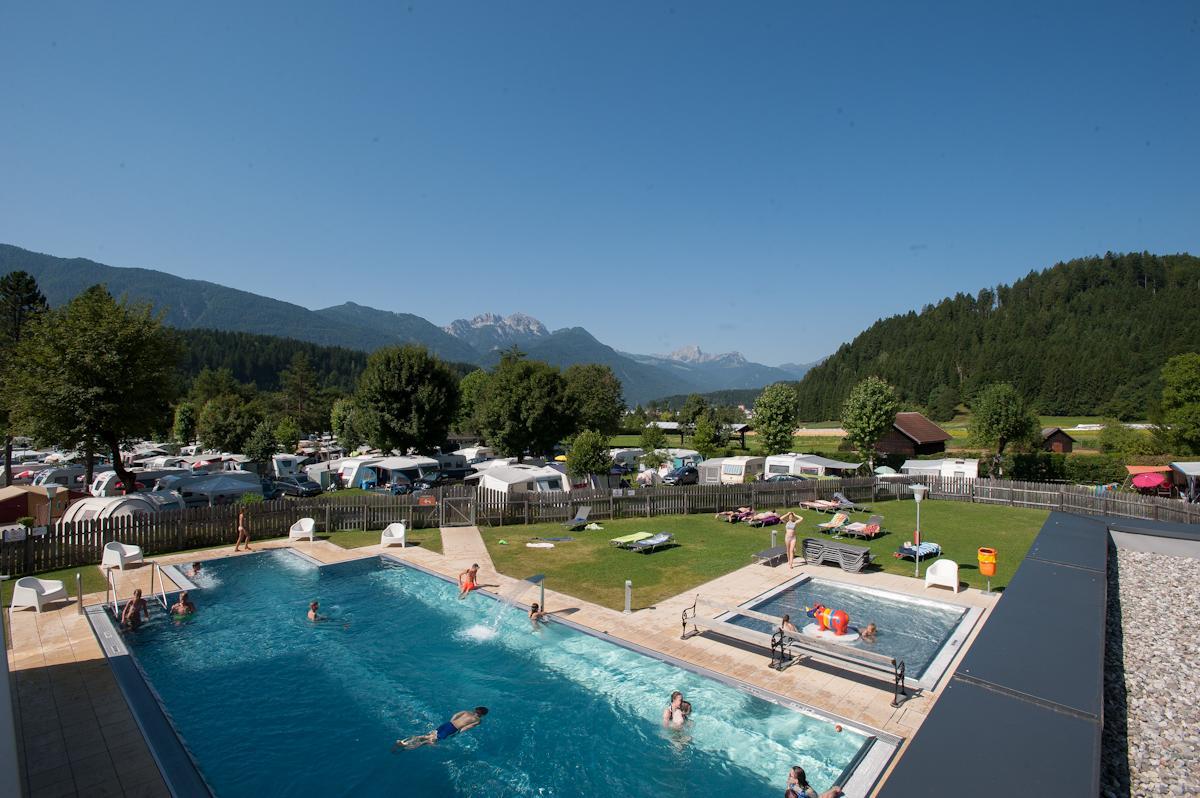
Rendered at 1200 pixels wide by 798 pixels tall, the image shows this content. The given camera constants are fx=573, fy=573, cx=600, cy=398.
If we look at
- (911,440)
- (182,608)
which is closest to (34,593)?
(182,608)

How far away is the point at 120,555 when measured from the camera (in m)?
15.0

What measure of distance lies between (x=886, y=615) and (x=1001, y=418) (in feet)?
99.6

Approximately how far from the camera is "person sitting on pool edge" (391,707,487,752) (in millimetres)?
7801

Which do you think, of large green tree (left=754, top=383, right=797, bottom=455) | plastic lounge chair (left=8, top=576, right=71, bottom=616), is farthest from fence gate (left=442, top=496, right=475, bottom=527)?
large green tree (left=754, top=383, right=797, bottom=455)

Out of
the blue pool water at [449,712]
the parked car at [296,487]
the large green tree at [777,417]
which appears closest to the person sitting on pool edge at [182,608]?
the blue pool water at [449,712]

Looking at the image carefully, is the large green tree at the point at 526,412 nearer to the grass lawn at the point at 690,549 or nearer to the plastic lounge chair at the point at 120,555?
the grass lawn at the point at 690,549

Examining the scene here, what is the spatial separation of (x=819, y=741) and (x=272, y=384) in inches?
6281

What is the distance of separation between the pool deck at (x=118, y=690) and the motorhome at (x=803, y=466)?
17805 mm

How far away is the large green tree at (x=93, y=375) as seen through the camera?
22.3m

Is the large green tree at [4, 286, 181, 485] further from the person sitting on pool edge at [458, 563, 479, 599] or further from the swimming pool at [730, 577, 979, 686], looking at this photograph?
the swimming pool at [730, 577, 979, 686]

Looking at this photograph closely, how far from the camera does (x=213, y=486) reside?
2567cm

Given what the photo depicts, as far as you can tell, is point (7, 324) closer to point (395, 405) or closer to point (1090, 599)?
point (395, 405)

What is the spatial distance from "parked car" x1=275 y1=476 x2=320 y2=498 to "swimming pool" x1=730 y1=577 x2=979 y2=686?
25606 millimetres

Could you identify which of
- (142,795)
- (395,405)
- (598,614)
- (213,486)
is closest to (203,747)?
(142,795)
